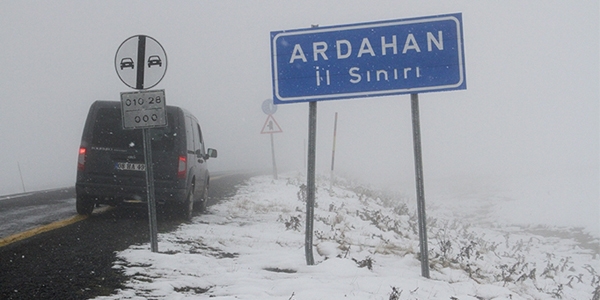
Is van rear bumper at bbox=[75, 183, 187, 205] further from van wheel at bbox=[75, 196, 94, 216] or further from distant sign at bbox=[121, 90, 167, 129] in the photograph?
distant sign at bbox=[121, 90, 167, 129]

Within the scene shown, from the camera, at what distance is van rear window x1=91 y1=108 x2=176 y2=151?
910 cm

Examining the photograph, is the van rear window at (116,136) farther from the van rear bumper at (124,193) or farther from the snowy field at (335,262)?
the snowy field at (335,262)

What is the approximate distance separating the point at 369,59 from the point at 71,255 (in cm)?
386

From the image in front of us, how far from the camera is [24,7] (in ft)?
360

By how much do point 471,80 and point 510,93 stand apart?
15.7 meters

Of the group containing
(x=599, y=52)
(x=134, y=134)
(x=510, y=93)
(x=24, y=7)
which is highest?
(x=24, y=7)

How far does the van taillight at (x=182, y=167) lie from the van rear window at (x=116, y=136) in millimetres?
253

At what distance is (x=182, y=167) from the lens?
30.6 ft

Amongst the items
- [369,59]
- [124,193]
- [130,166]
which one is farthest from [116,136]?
[369,59]

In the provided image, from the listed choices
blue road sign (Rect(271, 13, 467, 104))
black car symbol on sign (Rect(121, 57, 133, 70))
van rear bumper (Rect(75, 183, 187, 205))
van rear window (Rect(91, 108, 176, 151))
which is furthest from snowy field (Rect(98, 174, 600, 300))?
black car symbol on sign (Rect(121, 57, 133, 70))

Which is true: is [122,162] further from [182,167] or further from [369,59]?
[369,59]

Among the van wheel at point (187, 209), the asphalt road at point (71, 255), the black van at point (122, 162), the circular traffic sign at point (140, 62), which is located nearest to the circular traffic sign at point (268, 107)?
the asphalt road at point (71, 255)

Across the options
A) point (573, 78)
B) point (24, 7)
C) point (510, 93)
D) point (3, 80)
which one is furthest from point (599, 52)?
point (24, 7)

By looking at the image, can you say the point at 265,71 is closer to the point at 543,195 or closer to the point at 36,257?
the point at 543,195
